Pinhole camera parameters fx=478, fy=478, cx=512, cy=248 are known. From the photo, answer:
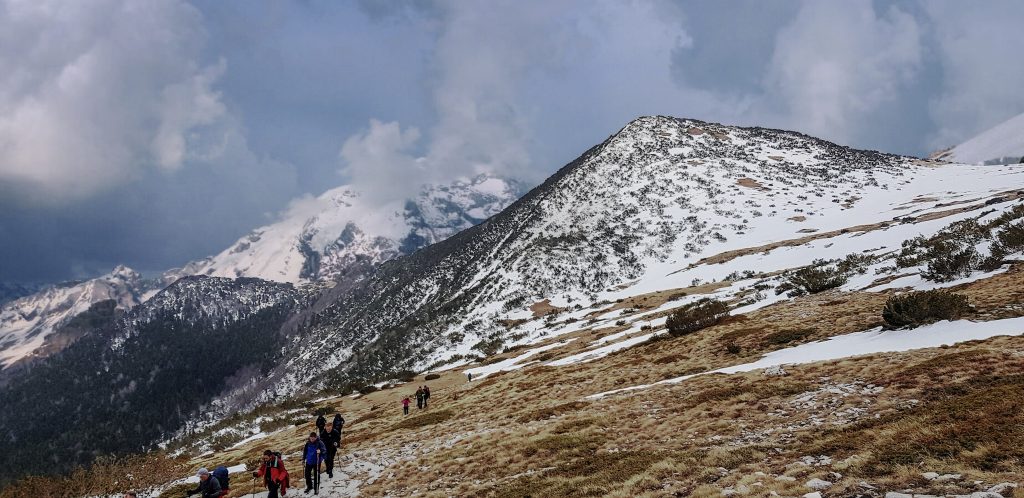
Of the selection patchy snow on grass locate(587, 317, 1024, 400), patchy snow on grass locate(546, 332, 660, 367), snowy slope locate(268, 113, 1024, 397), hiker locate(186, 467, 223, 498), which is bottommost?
patchy snow on grass locate(546, 332, 660, 367)

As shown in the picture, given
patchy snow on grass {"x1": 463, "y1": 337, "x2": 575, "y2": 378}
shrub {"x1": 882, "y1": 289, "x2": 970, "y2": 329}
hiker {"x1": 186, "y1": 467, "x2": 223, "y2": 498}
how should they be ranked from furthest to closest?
patchy snow on grass {"x1": 463, "y1": 337, "x2": 575, "y2": 378}
shrub {"x1": 882, "y1": 289, "x2": 970, "y2": 329}
hiker {"x1": 186, "y1": 467, "x2": 223, "y2": 498}

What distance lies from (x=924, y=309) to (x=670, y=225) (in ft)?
336

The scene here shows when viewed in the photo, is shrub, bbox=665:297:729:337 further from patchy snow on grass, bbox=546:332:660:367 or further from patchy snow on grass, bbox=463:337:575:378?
patchy snow on grass, bbox=463:337:575:378

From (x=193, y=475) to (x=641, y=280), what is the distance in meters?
82.5

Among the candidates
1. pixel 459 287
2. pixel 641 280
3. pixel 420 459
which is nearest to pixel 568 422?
pixel 420 459

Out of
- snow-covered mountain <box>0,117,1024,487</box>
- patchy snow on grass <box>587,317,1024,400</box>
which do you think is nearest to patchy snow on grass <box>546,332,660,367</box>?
snow-covered mountain <box>0,117,1024,487</box>

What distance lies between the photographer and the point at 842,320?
2575 centimetres

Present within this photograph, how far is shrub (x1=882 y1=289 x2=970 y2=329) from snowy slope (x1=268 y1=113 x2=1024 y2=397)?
31646mm

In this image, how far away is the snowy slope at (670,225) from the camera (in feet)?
277

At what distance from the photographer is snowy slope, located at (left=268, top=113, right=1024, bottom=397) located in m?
84.6

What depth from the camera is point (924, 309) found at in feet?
66.8

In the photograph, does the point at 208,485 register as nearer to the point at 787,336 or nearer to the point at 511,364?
the point at 787,336

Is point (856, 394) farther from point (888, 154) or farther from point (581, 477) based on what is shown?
point (888, 154)

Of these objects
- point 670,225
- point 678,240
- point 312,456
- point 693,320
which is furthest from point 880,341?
point 670,225
